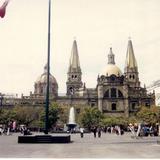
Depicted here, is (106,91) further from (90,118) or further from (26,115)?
(26,115)

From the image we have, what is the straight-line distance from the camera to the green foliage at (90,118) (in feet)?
237

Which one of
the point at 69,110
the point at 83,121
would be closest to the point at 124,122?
the point at 83,121

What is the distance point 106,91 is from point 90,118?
14333 mm

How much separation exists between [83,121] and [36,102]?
59.6 ft

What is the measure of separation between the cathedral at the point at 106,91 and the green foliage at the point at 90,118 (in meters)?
11.2

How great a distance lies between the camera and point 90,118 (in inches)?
2864

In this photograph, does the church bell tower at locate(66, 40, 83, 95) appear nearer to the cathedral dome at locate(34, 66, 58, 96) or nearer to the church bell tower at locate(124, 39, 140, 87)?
the cathedral dome at locate(34, 66, 58, 96)

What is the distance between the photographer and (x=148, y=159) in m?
12.8

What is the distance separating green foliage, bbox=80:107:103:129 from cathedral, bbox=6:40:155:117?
11231mm

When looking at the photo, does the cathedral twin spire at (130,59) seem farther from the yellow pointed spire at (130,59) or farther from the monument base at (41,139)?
the monument base at (41,139)

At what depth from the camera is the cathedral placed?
8555 cm

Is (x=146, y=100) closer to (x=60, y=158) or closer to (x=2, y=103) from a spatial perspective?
(x=2, y=103)

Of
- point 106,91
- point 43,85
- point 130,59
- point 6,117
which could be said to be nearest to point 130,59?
point 130,59

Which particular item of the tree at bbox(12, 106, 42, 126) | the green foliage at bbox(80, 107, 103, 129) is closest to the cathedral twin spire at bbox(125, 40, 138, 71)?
the green foliage at bbox(80, 107, 103, 129)
